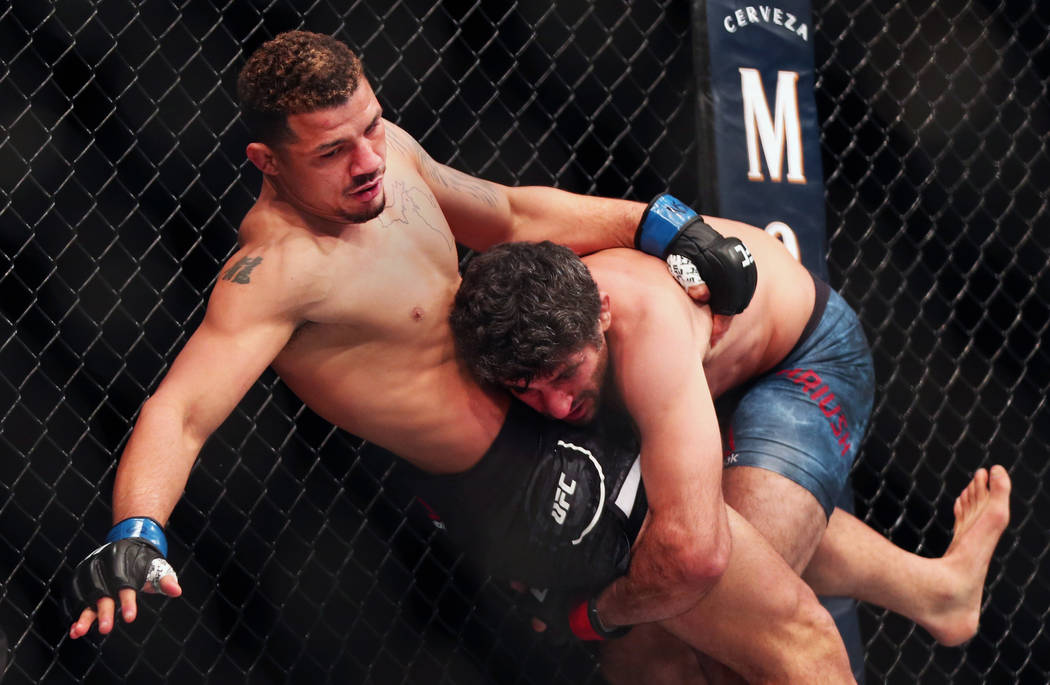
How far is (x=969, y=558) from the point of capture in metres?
2.44

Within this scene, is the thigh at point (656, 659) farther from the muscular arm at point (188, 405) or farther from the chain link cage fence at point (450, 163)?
the muscular arm at point (188, 405)

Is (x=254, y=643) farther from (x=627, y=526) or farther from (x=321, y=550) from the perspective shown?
(x=627, y=526)

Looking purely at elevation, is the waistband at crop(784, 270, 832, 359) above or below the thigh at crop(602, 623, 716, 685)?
above

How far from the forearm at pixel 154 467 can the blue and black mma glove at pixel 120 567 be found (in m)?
0.04

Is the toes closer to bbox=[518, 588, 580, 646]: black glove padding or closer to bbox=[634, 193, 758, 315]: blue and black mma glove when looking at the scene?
bbox=[634, 193, 758, 315]: blue and black mma glove

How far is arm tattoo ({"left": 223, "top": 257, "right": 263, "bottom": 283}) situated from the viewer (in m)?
1.72

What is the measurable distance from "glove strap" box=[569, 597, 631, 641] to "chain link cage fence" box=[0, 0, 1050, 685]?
2.35 feet

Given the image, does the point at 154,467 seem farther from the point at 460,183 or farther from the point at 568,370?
the point at 460,183

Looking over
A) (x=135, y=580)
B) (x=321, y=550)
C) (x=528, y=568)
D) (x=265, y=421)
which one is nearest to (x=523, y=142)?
(x=265, y=421)

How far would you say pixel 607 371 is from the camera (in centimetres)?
193

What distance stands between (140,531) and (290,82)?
0.67 metres

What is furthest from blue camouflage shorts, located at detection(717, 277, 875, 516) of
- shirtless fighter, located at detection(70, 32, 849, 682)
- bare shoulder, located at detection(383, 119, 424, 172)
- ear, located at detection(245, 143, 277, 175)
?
ear, located at detection(245, 143, 277, 175)

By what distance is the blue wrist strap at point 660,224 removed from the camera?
2.04 m

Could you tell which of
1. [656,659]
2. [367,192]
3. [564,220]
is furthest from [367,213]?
[656,659]
